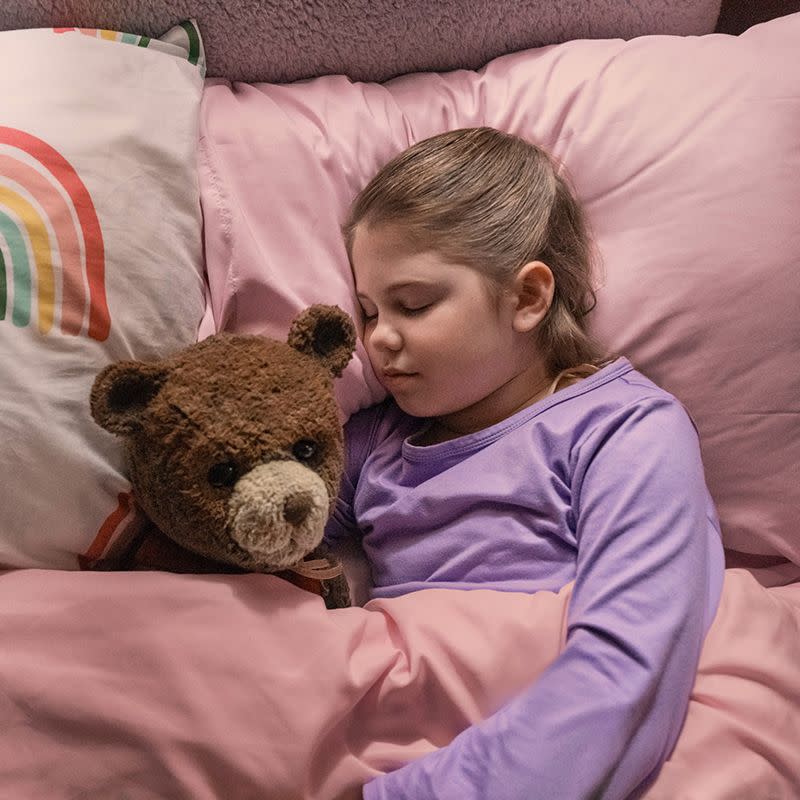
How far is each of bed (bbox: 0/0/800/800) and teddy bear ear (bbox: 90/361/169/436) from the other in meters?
0.07

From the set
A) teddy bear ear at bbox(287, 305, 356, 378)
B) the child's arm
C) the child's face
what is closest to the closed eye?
the child's face

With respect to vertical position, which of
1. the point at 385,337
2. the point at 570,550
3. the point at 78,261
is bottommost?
the point at 570,550

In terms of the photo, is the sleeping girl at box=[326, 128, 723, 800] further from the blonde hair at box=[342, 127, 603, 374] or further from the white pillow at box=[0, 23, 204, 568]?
the white pillow at box=[0, 23, 204, 568]

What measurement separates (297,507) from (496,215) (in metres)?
0.43

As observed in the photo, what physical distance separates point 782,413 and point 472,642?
17.5 inches

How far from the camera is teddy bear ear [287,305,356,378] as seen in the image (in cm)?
82

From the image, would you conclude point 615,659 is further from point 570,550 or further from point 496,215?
point 496,215

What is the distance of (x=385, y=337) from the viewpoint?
95 centimetres

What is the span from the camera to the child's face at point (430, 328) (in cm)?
94

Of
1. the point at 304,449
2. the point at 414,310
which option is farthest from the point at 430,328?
the point at 304,449

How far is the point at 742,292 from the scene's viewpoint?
0.98 m

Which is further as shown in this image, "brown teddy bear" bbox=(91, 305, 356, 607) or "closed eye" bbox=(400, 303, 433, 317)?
"closed eye" bbox=(400, 303, 433, 317)

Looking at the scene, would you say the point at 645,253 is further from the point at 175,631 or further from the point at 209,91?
the point at 175,631

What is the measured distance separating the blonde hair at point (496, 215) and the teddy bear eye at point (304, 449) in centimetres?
29
